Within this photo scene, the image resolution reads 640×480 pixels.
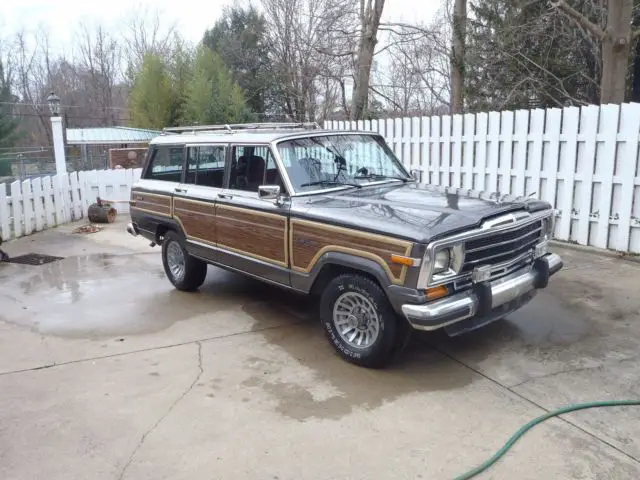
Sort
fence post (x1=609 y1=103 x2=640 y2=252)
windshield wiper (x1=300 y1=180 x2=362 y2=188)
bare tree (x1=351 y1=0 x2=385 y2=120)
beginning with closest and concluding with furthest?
windshield wiper (x1=300 y1=180 x2=362 y2=188), fence post (x1=609 y1=103 x2=640 y2=252), bare tree (x1=351 y1=0 x2=385 y2=120)

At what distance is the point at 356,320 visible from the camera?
4.27m

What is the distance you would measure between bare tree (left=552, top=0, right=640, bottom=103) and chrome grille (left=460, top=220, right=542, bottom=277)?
787 cm

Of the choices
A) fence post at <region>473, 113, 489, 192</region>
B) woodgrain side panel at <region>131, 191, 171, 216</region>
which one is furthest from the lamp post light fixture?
fence post at <region>473, 113, 489, 192</region>

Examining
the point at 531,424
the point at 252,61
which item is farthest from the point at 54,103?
the point at 252,61

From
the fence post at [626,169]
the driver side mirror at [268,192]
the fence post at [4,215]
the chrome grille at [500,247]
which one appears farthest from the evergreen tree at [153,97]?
the chrome grille at [500,247]

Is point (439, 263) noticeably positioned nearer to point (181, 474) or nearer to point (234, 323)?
point (181, 474)

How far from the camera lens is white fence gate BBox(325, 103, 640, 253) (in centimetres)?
709

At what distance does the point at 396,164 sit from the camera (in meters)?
5.71

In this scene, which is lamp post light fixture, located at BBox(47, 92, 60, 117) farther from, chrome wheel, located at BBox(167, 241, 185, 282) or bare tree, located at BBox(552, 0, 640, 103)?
bare tree, located at BBox(552, 0, 640, 103)

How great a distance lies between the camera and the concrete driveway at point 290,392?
10.1 feet

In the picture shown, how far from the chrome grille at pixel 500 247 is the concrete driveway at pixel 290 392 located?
84 cm

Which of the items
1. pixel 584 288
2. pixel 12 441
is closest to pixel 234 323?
pixel 12 441

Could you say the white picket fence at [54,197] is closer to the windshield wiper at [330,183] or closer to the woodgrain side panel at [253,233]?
the woodgrain side panel at [253,233]

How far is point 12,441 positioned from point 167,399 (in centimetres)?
97
